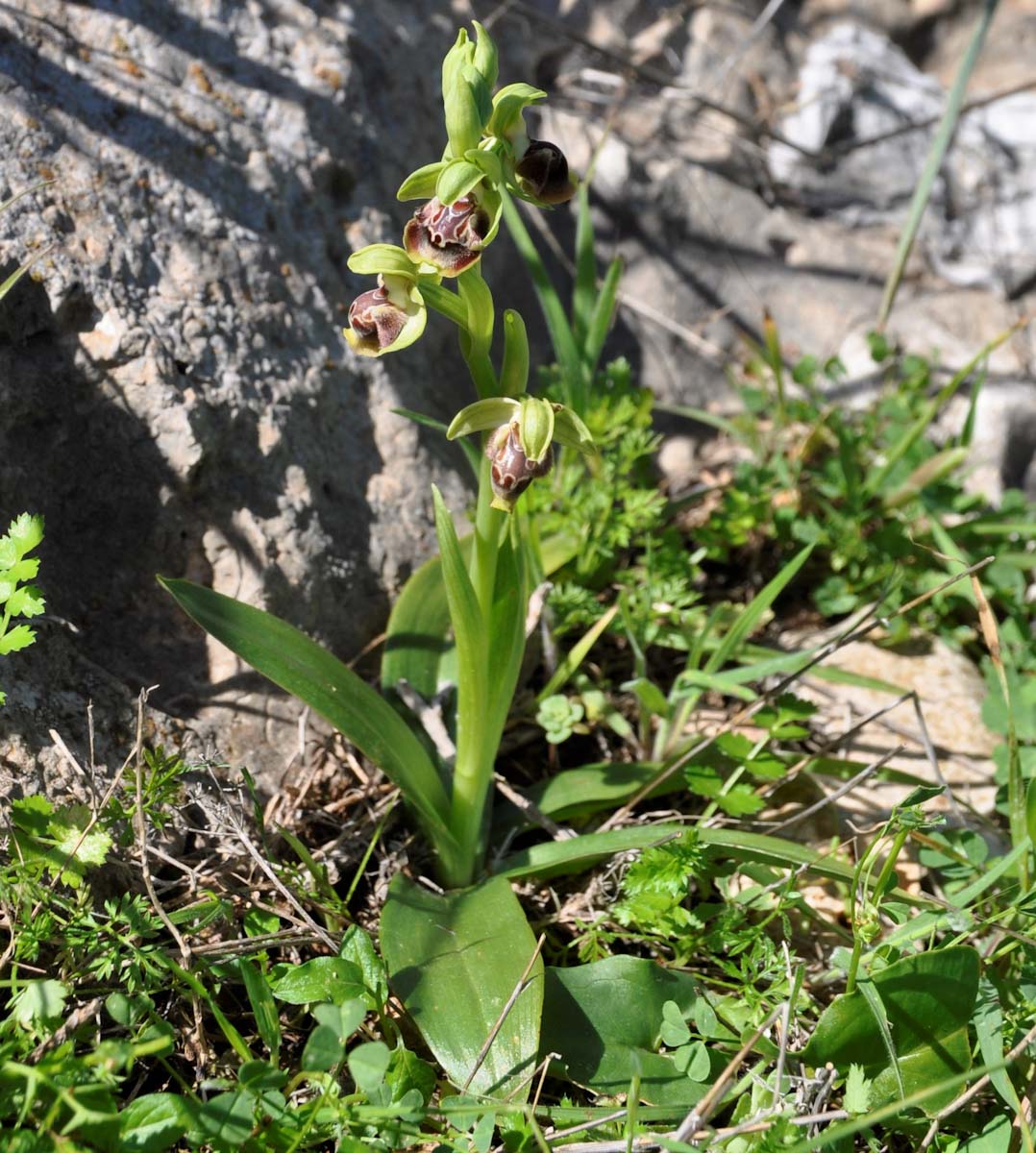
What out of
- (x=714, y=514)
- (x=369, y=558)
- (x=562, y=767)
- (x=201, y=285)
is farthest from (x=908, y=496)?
(x=201, y=285)

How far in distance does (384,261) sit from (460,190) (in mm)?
175

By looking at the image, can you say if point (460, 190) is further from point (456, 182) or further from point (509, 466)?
point (509, 466)

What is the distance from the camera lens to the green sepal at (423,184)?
1623 mm

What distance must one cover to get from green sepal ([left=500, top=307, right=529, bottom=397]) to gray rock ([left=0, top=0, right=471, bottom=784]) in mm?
781

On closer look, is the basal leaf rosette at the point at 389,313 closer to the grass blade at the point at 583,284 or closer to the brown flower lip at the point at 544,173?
the brown flower lip at the point at 544,173

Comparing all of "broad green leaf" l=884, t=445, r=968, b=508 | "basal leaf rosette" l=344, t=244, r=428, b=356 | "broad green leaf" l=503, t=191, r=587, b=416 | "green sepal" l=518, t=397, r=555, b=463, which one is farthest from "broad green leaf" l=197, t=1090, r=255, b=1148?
"broad green leaf" l=884, t=445, r=968, b=508

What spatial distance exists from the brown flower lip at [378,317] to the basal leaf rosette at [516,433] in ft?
0.61

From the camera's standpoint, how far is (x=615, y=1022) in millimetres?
1745

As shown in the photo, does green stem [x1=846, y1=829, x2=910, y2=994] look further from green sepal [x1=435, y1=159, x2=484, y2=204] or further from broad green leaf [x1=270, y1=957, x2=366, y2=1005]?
green sepal [x1=435, y1=159, x2=484, y2=204]

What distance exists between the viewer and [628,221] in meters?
3.76

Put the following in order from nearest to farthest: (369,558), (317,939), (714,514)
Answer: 1. (317,939)
2. (369,558)
3. (714,514)

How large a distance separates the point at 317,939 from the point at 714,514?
1574 millimetres

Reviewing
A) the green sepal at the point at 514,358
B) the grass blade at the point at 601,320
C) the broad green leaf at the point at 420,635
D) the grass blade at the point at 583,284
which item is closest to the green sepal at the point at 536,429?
the green sepal at the point at 514,358

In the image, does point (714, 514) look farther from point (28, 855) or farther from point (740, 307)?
point (28, 855)
